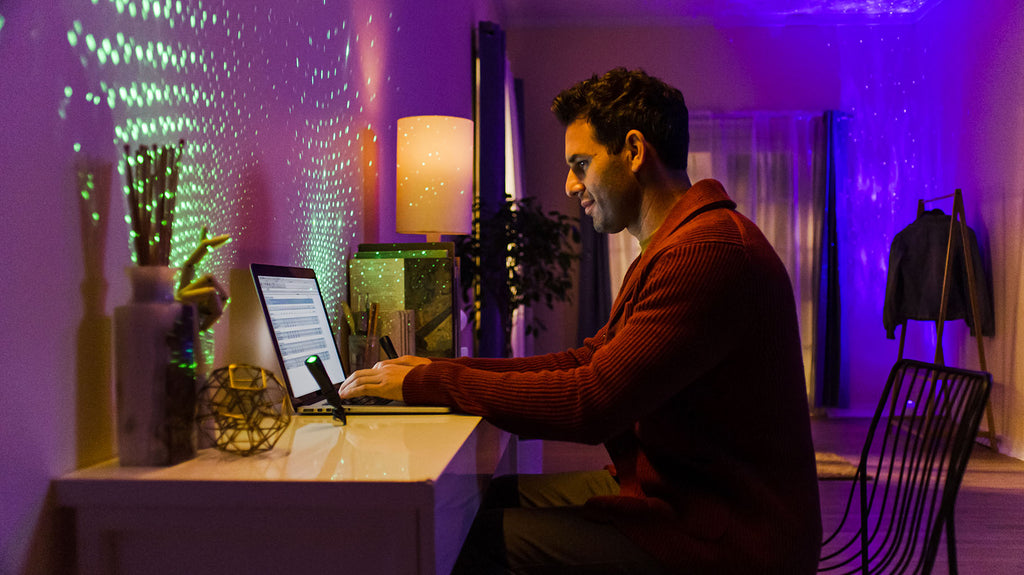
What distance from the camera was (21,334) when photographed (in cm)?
83

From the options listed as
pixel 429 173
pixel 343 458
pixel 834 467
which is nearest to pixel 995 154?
pixel 834 467

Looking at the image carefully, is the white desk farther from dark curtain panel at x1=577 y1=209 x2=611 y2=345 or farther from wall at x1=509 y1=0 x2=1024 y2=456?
wall at x1=509 y1=0 x2=1024 y2=456

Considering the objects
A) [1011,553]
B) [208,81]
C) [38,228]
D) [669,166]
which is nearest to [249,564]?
[38,228]

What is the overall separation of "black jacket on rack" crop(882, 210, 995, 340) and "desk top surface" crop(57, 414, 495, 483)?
4.39 meters

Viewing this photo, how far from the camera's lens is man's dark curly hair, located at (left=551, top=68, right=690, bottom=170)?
1483 mm

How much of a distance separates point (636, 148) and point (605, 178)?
88 mm

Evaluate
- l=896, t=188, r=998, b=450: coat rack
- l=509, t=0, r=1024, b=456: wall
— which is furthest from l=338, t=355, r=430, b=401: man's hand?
l=509, t=0, r=1024, b=456: wall

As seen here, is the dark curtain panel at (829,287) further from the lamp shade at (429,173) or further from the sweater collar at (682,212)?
the sweater collar at (682,212)

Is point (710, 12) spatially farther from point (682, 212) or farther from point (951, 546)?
point (951, 546)

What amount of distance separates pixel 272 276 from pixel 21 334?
23.1 inches

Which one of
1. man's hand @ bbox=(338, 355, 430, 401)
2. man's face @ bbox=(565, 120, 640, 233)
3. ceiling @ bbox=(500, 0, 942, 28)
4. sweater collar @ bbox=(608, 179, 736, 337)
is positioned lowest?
man's hand @ bbox=(338, 355, 430, 401)

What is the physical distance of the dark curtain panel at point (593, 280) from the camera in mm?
5816

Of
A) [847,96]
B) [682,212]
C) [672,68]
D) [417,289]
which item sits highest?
[672,68]

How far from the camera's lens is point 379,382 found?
1317mm
